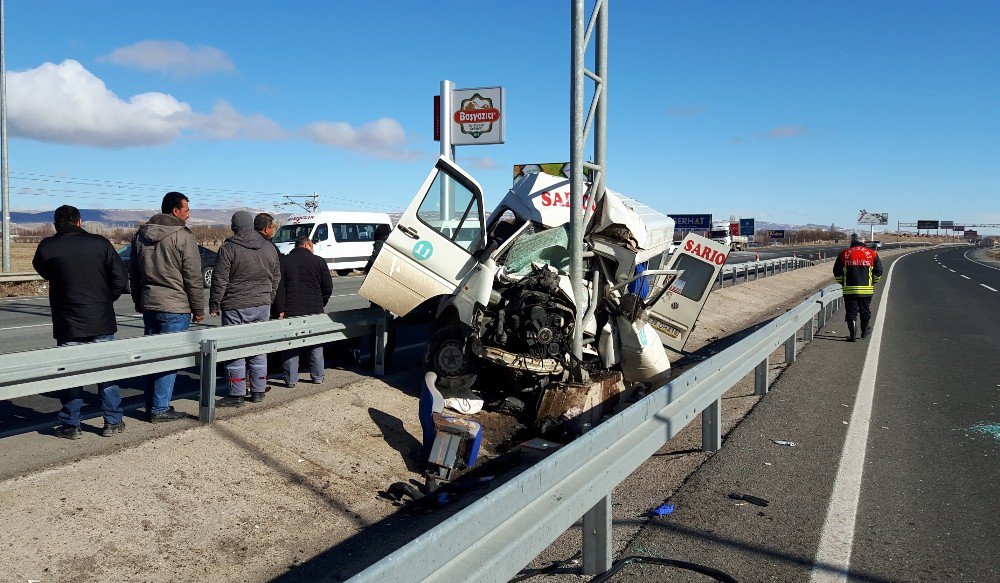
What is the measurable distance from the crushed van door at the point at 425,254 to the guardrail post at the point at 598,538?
11.8 ft

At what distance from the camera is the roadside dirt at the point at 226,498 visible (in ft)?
12.5

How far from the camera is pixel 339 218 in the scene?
26438mm

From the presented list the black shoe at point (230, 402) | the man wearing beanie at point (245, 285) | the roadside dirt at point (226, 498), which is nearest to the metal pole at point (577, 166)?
the roadside dirt at point (226, 498)

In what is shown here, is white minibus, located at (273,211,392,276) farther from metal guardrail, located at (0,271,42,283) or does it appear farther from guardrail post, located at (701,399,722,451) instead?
guardrail post, located at (701,399,722,451)

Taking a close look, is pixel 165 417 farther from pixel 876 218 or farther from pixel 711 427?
pixel 876 218

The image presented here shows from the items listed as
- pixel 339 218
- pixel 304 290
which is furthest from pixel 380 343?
pixel 339 218

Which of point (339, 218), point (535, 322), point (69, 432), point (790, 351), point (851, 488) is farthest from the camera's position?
point (339, 218)

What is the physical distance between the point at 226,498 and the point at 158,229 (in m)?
2.35

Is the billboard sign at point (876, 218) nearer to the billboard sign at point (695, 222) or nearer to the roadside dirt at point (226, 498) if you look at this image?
the billboard sign at point (695, 222)

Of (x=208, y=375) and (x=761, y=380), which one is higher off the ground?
(x=208, y=375)

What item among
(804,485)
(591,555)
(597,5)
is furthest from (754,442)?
(597,5)

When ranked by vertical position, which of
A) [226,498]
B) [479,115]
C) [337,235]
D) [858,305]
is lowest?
[226,498]

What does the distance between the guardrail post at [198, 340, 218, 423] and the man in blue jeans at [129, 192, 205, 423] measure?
0.93 feet

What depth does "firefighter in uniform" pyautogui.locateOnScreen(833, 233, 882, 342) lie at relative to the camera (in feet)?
38.8
